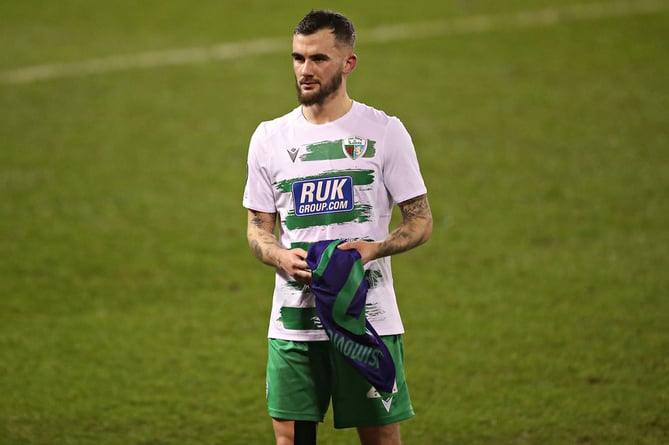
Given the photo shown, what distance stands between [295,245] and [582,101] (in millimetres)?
11952

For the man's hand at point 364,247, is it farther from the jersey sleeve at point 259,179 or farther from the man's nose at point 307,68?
the man's nose at point 307,68

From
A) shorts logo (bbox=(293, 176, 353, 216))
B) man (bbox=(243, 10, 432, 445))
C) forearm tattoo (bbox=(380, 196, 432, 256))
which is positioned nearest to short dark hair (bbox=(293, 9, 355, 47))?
man (bbox=(243, 10, 432, 445))

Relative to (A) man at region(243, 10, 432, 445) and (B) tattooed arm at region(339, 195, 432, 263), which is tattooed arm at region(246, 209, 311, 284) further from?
(B) tattooed arm at region(339, 195, 432, 263)

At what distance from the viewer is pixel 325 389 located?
497cm

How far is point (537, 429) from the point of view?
7098 millimetres

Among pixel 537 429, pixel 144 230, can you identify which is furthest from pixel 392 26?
pixel 537 429

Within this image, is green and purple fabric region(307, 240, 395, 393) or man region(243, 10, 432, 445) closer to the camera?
green and purple fabric region(307, 240, 395, 393)

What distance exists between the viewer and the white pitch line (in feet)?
59.9

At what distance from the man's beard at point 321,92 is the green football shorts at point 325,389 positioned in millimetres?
1091

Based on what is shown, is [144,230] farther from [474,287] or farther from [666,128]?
[666,128]

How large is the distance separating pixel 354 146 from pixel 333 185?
0.20 m

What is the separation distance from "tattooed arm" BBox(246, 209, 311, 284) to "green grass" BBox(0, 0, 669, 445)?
2.47 m

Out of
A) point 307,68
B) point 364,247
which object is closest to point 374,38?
point 307,68

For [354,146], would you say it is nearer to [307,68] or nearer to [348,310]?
[307,68]
